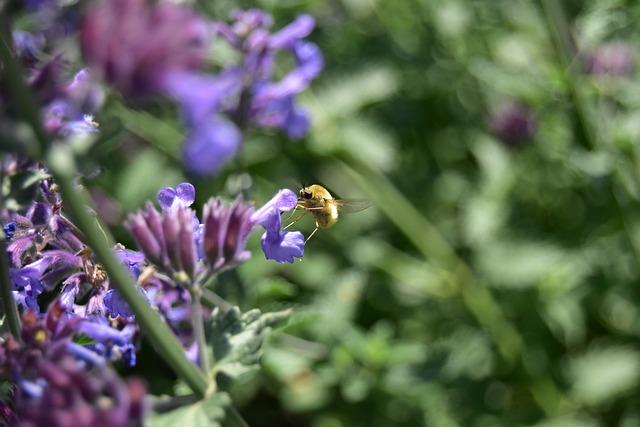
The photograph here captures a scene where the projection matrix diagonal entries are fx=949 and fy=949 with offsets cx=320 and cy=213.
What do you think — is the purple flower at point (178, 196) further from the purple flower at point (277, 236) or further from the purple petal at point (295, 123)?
the purple petal at point (295, 123)

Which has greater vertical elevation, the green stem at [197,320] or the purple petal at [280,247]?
the green stem at [197,320]

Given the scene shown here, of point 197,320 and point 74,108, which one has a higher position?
point 74,108

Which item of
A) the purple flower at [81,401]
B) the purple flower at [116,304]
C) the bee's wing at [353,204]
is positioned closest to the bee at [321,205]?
the bee's wing at [353,204]

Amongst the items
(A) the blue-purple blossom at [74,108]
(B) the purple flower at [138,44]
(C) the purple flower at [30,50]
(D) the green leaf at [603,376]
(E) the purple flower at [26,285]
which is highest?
(B) the purple flower at [138,44]

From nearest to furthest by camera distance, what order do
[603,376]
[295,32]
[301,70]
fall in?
[295,32]
[301,70]
[603,376]

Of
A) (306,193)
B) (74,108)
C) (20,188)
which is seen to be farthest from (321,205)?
(74,108)

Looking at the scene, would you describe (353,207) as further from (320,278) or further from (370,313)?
(370,313)

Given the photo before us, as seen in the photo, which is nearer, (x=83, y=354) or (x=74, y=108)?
(x=74, y=108)

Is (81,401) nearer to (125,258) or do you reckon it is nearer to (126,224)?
(126,224)
